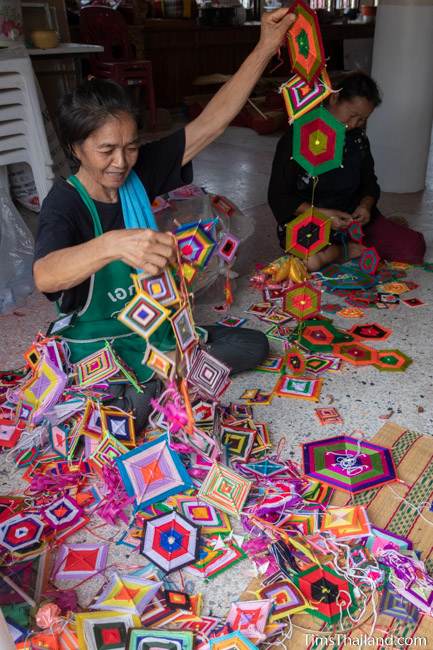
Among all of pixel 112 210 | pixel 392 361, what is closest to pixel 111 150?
pixel 112 210

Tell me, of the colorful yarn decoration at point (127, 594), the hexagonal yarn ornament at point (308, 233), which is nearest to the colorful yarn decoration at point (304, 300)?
the hexagonal yarn ornament at point (308, 233)

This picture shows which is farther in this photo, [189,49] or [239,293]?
[189,49]

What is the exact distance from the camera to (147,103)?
6.24 meters

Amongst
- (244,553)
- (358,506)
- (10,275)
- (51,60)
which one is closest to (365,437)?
(358,506)

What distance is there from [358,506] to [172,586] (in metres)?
0.49

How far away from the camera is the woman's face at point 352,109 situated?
2443mm

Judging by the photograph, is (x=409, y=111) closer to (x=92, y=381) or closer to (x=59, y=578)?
(x=92, y=381)

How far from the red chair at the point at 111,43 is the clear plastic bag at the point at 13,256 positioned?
3493mm

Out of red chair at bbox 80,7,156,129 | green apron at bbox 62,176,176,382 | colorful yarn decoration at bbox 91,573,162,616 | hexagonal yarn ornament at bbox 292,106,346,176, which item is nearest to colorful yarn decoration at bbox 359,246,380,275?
hexagonal yarn ornament at bbox 292,106,346,176

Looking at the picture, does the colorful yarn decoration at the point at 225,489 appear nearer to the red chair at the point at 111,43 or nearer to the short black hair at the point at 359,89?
the short black hair at the point at 359,89

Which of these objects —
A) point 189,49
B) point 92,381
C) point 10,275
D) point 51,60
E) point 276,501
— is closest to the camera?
point 276,501

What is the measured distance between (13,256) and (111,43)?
4.10 m

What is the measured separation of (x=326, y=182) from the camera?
110 inches

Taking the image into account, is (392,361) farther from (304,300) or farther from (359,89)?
(359,89)
